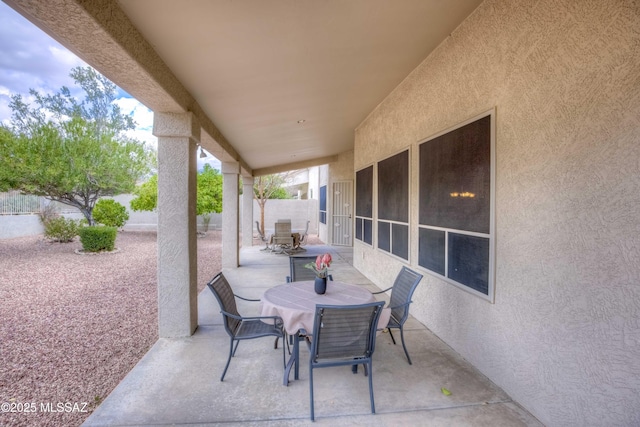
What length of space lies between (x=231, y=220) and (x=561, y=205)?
22.0ft

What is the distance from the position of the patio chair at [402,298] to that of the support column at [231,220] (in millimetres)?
5001

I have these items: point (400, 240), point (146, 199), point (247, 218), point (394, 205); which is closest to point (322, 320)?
point (400, 240)

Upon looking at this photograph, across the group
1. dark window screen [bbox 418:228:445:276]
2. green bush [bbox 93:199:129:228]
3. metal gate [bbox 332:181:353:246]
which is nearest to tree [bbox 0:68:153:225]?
green bush [bbox 93:199:129:228]

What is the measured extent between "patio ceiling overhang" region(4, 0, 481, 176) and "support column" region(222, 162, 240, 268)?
2.84m

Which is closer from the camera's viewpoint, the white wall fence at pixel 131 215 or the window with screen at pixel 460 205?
the window with screen at pixel 460 205

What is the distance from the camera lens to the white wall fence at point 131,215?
12373 mm

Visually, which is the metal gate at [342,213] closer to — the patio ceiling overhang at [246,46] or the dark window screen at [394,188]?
the dark window screen at [394,188]

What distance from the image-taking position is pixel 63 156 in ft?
35.2

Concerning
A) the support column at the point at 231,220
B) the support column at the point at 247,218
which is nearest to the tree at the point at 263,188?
the support column at the point at 247,218

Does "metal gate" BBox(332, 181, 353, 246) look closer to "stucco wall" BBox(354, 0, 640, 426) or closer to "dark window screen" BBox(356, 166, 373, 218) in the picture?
"dark window screen" BBox(356, 166, 373, 218)

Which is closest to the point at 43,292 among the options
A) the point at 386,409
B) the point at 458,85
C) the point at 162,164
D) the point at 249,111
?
the point at 162,164

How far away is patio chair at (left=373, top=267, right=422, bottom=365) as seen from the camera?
289cm

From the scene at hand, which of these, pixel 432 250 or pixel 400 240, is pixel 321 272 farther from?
pixel 400 240

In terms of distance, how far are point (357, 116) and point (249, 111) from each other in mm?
2669
